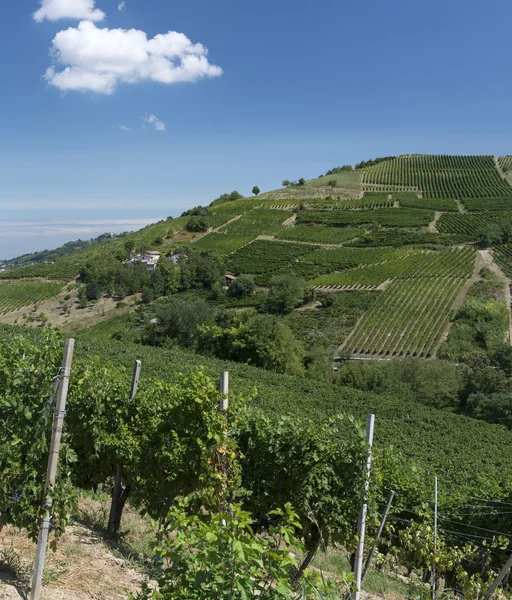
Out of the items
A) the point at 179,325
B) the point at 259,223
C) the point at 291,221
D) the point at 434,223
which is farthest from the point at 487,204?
the point at 179,325

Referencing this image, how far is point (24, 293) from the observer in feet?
253

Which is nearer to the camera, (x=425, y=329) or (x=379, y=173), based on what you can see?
(x=425, y=329)

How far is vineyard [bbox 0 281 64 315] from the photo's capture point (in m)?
72.8

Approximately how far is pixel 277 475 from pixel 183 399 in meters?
2.03

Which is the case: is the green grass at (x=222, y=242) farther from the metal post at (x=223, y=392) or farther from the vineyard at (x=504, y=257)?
the metal post at (x=223, y=392)

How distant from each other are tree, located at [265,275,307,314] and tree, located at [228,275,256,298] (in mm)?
6150

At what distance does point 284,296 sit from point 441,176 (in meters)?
90.8

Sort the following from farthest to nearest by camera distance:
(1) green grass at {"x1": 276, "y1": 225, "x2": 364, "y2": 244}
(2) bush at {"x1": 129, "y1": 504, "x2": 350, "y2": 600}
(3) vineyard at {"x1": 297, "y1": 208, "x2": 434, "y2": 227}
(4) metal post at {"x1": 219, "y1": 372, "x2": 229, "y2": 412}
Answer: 1. (3) vineyard at {"x1": 297, "y1": 208, "x2": 434, "y2": 227}
2. (1) green grass at {"x1": 276, "y1": 225, "x2": 364, "y2": 244}
3. (4) metal post at {"x1": 219, "y1": 372, "x2": 229, "y2": 412}
4. (2) bush at {"x1": 129, "y1": 504, "x2": 350, "y2": 600}

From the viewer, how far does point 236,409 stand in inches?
274

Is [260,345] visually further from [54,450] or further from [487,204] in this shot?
[487,204]

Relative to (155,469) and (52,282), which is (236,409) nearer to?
(155,469)

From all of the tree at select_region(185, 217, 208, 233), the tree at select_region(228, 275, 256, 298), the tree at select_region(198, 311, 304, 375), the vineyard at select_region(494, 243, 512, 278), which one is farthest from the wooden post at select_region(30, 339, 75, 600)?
the tree at select_region(185, 217, 208, 233)

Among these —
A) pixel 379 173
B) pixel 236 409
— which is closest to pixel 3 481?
pixel 236 409

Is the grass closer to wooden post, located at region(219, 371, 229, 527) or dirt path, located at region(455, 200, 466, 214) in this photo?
dirt path, located at region(455, 200, 466, 214)
